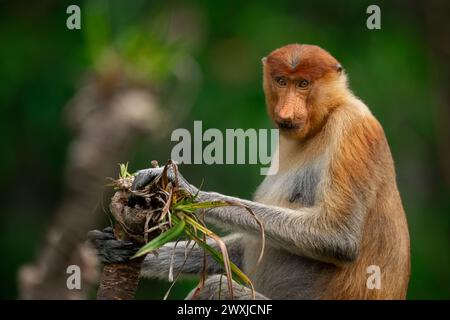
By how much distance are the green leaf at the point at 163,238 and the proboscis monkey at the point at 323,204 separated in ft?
3.37

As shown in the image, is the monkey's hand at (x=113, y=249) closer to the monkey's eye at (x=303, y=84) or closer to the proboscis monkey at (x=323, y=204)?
the proboscis monkey at (x=323, y=204)

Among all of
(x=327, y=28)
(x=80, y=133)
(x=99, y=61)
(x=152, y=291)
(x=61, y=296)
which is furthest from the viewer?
(x=327, y=28)

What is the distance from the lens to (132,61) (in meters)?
1.59

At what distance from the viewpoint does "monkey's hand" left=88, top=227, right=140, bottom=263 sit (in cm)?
281

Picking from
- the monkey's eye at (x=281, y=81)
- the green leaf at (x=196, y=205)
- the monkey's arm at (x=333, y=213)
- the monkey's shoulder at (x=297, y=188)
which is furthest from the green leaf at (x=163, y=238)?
the monkey's eye at (x=281, y=81)

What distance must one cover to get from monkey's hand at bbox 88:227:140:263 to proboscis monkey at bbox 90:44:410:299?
2.50 feet

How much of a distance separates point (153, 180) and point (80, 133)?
1428 mm

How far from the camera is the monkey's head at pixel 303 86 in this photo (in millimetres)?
3996

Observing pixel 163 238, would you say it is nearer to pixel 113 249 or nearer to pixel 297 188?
pixel 113 249

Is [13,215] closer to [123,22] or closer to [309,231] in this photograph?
[123,22]

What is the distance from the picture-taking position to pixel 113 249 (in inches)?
112

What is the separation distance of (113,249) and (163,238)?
30 cm

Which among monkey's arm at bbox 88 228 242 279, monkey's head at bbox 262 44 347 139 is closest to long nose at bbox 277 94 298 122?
monkey's head at bbox 262 44 347 139

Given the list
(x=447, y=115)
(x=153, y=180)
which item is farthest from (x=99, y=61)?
(x=447, y=115)
